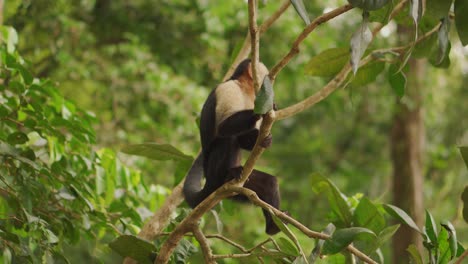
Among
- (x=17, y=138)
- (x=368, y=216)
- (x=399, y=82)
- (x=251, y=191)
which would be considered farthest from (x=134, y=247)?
(x=399, y=82)

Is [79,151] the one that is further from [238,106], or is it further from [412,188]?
[412,188]

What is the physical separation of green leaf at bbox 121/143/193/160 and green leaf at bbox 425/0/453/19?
1095 millimetres

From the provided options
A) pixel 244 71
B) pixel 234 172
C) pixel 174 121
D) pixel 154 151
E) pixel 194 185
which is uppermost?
pixel 244 71

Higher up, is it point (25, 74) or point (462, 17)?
point (462, 17)

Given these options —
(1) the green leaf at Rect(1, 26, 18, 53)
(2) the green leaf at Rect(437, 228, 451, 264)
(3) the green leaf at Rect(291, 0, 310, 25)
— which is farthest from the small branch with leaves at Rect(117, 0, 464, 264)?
(1) the green leaf at Rect(1, 26, 18, 53)

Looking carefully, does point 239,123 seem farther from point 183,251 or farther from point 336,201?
point 183,251

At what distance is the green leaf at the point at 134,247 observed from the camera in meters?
2.20

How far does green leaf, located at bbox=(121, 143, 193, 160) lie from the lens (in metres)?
2.54

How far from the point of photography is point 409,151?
737 cm

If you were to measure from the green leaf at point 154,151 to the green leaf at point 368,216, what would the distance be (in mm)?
762

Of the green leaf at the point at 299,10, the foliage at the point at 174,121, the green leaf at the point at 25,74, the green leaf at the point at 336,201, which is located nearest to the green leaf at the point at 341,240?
the foliage at the point at 174,121

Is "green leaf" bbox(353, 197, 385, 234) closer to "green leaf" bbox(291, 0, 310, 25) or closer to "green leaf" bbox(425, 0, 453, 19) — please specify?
"green leaf" bbox(425, 0, 453, 19)

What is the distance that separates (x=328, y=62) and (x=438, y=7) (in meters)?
0.81

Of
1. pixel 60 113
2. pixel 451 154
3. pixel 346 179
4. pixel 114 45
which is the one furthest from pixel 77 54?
pixel 346 179
